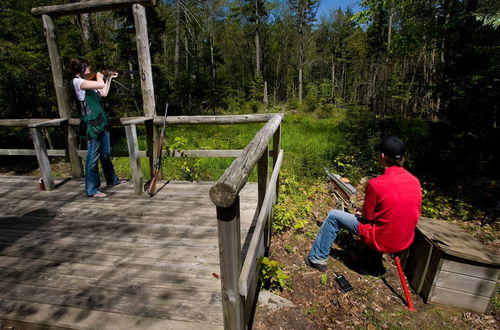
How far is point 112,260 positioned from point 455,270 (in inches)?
132

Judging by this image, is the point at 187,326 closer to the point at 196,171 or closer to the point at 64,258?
the point at 64,258

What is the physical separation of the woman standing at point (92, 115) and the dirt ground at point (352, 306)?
293 centimetres

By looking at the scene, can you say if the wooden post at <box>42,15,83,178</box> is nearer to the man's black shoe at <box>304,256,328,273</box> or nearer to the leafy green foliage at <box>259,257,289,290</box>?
the leafy green foliage at <box>259,257,289,290</box>

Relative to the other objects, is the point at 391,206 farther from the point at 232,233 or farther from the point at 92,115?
the point at 92,115

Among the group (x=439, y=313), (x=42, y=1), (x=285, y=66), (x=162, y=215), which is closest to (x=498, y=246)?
(x=439, y=313)

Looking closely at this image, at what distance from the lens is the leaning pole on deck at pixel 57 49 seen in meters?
4.24

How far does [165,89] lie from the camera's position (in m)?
16.0

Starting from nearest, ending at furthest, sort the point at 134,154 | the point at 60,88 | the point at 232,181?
the point at 232,181
the point at 134,154
the point at 60,88

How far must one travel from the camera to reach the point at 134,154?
4.17 metres

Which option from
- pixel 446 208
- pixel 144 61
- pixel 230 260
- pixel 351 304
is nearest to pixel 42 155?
pixel 144 61

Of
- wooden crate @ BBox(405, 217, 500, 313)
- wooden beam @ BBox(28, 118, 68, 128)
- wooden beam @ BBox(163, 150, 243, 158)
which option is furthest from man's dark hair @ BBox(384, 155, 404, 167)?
wooden beam @ BBox(28, 118, 68, 128)

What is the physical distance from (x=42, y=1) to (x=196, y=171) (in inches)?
332

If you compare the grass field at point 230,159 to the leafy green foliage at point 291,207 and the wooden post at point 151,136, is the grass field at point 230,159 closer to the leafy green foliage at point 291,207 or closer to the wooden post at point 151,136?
the wooden post at point 151,136

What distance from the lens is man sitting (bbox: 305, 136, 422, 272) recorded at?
8.96 ft
